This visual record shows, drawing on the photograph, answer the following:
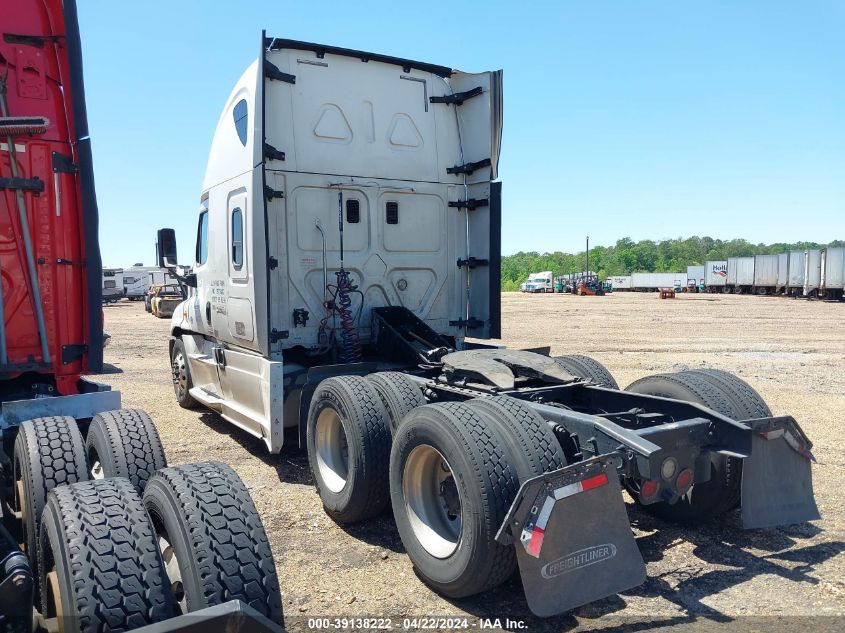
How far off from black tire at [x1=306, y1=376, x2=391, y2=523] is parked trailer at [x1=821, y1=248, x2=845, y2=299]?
1682 inches

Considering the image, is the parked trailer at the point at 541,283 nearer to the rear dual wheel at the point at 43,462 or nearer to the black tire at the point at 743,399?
the black tire at the point at 743,399

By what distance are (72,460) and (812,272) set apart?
156 ft

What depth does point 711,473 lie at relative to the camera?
442cm

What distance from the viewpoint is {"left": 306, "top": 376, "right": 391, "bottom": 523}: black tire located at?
15.6ft

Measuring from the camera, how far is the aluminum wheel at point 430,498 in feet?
13.3

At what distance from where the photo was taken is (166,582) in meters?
2.39

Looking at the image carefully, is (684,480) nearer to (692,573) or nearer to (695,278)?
(692,573)

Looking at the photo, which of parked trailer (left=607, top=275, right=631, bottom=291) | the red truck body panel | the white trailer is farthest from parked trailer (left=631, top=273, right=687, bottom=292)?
the red truck body panel

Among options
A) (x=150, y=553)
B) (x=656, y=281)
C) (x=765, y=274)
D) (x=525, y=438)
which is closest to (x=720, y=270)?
(x=765, y=274)

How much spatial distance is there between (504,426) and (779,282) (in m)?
51.5

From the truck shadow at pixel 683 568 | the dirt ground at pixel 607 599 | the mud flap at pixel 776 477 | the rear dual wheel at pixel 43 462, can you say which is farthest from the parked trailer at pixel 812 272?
the rear dual wheel at pixel 43 462

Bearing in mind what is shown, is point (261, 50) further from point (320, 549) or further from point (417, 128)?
point (320, 549)

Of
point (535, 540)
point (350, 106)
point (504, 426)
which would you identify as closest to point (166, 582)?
point (535, 540)

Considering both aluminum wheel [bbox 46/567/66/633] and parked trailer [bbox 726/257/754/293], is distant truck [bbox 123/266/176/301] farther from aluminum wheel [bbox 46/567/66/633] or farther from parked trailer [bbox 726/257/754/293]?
aluminum wheel [bbox 46/567/66/633]
